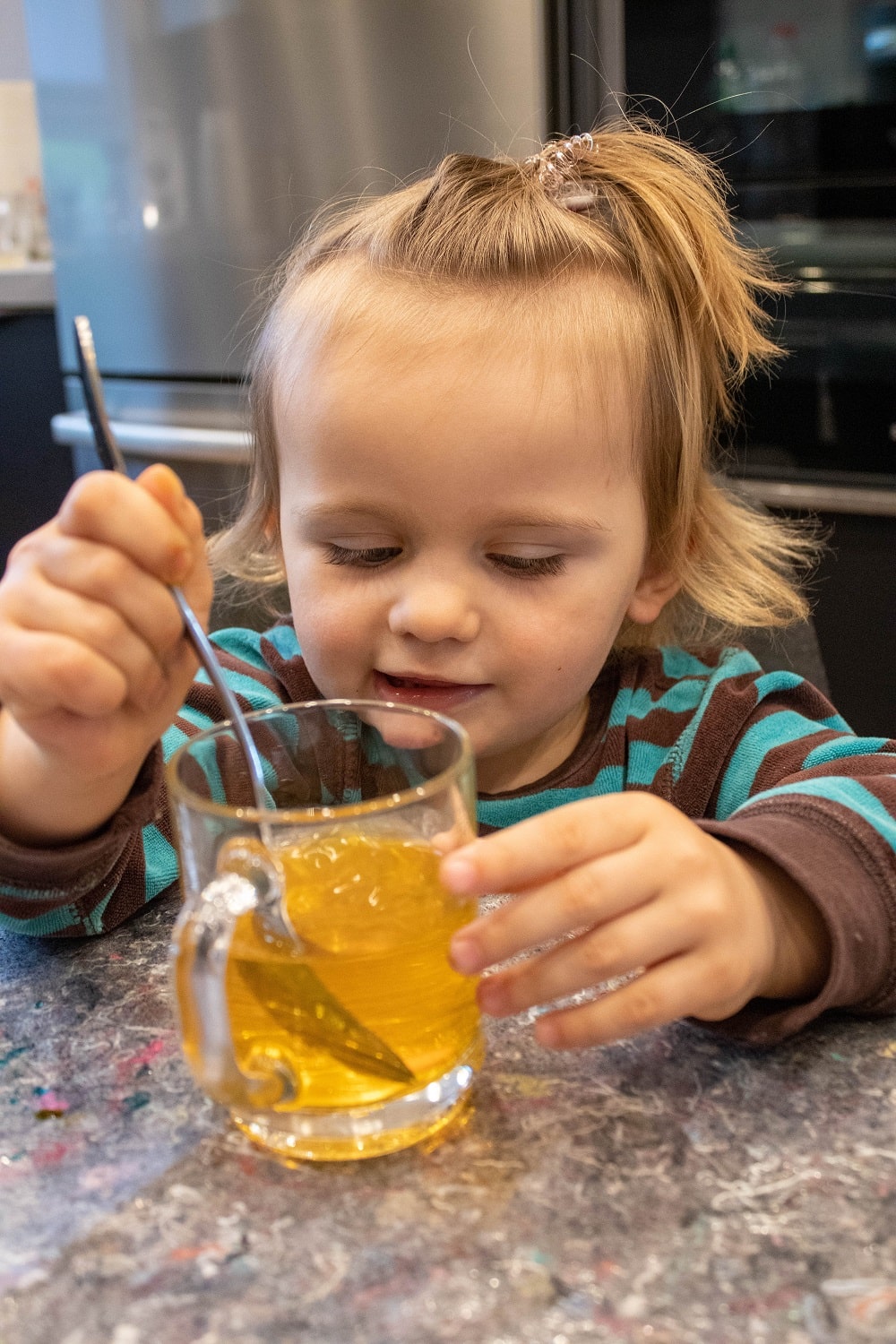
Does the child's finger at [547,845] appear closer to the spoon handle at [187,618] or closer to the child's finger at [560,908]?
the child's finger at [560,908]

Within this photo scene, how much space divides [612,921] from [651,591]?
61 centimetres

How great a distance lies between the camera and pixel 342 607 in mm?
912

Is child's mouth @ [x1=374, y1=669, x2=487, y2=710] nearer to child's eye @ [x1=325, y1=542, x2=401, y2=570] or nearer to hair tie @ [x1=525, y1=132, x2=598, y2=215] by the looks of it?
child's eye @ [x1=325, y1=542, x2=401, y2=570]

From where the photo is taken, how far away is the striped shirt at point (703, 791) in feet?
2.01

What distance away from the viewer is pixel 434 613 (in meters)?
0.86

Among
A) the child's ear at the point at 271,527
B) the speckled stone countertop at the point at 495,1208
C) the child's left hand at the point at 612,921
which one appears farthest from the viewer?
the child's ear at the point at 271,527

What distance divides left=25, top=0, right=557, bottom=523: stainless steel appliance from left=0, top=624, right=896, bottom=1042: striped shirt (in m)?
1.12

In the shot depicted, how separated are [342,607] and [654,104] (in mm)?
1413

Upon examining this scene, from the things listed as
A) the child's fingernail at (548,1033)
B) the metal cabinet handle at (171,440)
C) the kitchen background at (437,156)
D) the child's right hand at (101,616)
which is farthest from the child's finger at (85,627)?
the metal cabinet handle at (171,440)

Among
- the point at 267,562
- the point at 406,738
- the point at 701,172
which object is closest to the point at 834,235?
the point at 701,172

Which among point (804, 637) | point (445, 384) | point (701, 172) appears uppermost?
point (701, 172)

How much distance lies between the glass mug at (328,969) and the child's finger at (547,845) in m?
0.01

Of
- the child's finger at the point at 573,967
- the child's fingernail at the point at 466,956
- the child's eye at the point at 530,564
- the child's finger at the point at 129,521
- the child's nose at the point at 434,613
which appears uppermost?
Result: the child's finger at the point at 129,521

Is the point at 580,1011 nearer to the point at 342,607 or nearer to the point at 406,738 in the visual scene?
the point at 406,738
